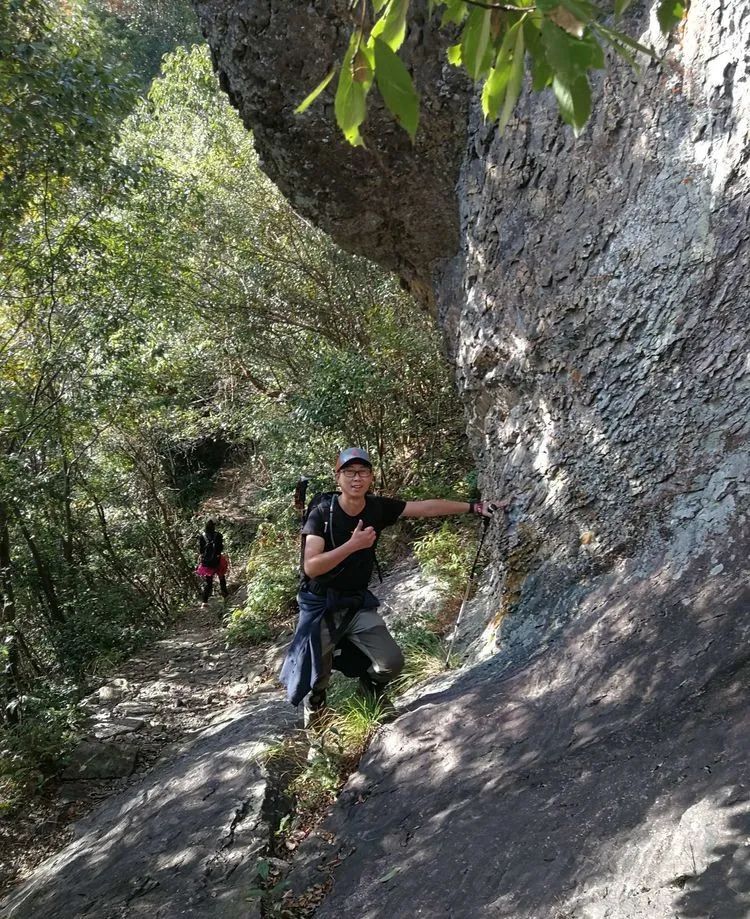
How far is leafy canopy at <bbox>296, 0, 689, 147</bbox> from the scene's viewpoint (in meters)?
1.25

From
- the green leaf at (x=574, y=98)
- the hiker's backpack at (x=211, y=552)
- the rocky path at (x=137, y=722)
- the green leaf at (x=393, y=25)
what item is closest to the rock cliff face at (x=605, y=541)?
the green leaf at (x=574, y=98)

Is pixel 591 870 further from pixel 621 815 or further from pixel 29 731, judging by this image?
pixel 29 731

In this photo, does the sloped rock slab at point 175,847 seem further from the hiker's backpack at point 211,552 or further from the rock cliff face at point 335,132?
the hiker's backpack at point 211,552

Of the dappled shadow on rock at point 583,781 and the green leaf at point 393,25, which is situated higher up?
the green leaf at point 393,25

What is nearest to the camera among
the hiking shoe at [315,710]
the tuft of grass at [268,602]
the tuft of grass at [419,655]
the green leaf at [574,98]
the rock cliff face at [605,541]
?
the green leaf at [574,98]

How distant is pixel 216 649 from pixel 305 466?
315 centimetres

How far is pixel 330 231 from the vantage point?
8.06 m

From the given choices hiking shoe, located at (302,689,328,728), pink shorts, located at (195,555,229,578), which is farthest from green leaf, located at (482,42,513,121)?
pink shorts, located at (195,555,229,578)

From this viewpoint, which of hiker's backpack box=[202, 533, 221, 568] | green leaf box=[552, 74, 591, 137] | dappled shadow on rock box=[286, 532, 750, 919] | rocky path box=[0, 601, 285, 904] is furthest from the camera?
hiker's backpack box=[202, 533, 221, 568]

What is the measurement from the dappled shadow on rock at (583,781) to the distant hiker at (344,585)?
0.52 meters

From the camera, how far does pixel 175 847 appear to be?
4.35 m

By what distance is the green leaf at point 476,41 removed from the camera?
140cm

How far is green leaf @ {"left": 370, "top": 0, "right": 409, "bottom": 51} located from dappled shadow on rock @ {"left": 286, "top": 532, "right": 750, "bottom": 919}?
2526mm

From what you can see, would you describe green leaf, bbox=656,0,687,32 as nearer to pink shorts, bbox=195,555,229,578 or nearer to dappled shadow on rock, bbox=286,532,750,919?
dappled shadow on rock, bbox=286,532,750,919
